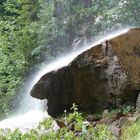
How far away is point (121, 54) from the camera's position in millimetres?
7781

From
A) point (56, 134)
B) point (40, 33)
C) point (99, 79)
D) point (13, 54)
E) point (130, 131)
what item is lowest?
point (130, 131)

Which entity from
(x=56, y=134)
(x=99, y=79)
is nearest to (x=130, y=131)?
(x=99, y=79)

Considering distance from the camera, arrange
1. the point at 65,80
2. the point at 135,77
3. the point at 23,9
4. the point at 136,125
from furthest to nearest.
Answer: the point at 23,9 < the point at 65,80 < the point at 135,77 < the point at 136,125

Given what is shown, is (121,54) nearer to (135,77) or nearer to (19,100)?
(135,77)

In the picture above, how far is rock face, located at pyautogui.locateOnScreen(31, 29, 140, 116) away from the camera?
7.78 metres

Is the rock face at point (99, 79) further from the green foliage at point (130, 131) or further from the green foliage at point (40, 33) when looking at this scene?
the green foliage at point (40, 33)

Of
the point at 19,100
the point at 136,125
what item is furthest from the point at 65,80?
the point at 19,100

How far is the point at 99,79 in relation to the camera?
8.15 m

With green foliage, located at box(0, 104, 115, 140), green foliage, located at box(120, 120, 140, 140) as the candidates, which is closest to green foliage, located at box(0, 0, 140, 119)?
green foliage, located at box(120, 120, 140, 140)

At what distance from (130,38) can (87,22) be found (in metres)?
5.09

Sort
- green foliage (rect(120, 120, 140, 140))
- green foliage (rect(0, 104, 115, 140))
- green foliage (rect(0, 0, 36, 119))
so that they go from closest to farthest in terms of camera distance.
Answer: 1. green foliage (rect(0, 104, 115, 140))
2. green foliage (rect(120, 120, 140, 140))
3. green foliage (rect(0, 0, 36, 119))

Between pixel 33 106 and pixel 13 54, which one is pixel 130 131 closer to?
pixel 33 106

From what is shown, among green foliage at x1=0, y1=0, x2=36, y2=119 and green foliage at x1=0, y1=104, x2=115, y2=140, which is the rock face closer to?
green foliage at x1=0, y1=0, x2=36, y2=119

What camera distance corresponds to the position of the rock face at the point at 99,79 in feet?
25.5
